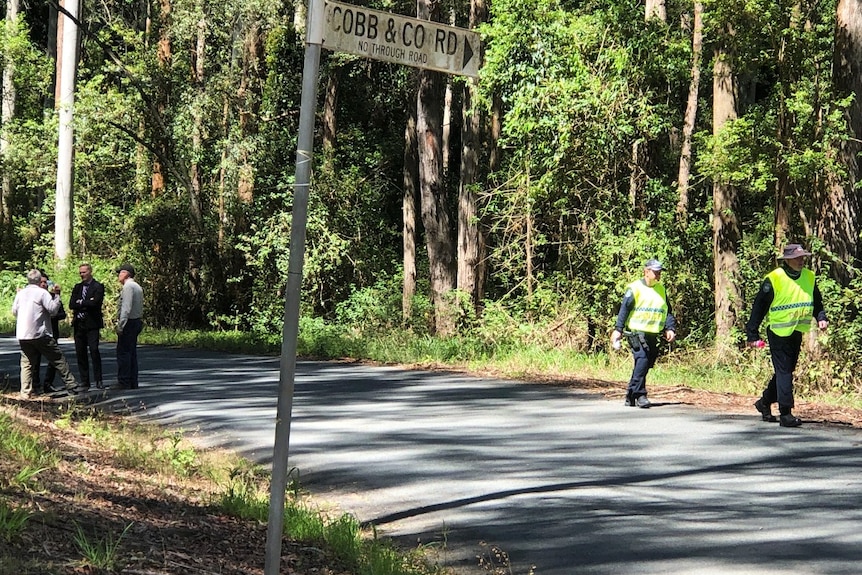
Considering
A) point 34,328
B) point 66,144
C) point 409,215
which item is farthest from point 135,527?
point 66,144

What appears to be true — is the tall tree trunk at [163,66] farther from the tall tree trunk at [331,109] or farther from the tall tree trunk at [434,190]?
the tall tree trunk at [434,190]

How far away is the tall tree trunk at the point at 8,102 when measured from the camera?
43.9 m

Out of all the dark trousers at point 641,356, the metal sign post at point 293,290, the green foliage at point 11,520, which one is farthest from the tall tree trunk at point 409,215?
the metal sign post at point 293,290

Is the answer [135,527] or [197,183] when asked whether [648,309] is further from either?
[197,183]

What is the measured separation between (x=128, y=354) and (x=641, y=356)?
7.53m

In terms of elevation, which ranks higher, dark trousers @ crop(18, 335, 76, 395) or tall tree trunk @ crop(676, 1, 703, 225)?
tall tree trunk @ crop(676, 1, 703, 225)

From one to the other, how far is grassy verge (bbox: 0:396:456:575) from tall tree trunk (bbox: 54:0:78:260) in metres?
25.1

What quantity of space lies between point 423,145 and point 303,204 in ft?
73.4

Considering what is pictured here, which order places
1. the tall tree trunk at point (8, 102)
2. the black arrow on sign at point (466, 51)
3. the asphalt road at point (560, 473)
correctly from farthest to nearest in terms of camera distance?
the tall tree trunk at point (8, 102) < the asphalt road at point (560, 473) < the black arrow on sign at point (466, 51)

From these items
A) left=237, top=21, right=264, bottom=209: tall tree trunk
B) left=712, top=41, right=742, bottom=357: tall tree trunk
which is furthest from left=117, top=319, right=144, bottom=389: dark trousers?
left=237, top=21, right=264, bottom=209: tall tree trunk

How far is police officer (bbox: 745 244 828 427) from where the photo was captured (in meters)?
11.8

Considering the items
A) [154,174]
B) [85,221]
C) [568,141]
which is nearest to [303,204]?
[568,141]

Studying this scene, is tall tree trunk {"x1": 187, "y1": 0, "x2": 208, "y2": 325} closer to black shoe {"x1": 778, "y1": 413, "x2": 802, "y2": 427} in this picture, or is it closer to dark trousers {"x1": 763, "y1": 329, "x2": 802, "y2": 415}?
dark trousers {"x1": 763, "y1": 329, "x2": 802, "y2": 415}

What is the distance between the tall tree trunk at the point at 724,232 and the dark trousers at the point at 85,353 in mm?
10215
